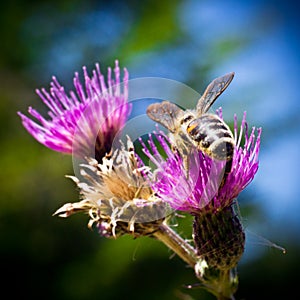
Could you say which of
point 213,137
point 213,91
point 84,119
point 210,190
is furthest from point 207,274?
point 84,119

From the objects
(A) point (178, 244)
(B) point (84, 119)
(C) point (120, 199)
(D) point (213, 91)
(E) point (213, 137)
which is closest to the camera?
(E) point (213, 137)

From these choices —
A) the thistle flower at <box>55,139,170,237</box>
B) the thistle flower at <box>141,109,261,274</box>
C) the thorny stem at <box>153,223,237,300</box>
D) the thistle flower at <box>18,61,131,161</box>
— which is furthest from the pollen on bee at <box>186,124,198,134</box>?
the thistle flower at <box>18,61,131,161</box>

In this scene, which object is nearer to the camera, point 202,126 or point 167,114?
point 202,126

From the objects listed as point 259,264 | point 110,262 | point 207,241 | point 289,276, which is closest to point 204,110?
point 207,241

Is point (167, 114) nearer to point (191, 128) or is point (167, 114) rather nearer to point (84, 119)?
point (191, 128)

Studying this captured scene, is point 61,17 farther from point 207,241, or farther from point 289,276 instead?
point 207,241

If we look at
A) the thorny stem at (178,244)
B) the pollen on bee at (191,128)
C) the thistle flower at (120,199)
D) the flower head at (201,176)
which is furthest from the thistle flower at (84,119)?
the pollen on bee at (191,128)

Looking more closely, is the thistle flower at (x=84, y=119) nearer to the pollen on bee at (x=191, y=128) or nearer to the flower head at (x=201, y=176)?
the flower head at (x=201, y=176)
